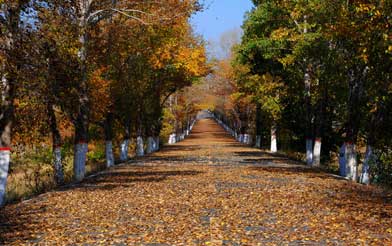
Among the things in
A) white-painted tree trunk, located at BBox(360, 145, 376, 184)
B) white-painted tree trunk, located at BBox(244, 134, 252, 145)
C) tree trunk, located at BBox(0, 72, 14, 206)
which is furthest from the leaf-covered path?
white-painted tree trunk, located at BBox(244, 134, 252, 145)

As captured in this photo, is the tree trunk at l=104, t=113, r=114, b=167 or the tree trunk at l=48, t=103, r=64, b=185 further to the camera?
the tree trunk at l=104, t=113, r=114, b=167

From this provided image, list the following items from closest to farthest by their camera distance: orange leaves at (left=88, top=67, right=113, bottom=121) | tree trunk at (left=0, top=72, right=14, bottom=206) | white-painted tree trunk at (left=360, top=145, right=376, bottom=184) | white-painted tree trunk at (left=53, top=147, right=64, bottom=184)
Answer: tree trunk at (left=0, top=72, right=14, bottom=206), white-painted tree trunk at (left=360, top=145, right=376, bottom=184), white-painted tree trunk at (left=53, top=147, right=64, bottom=184), orange leaves at (left=88, top=67, right=113, bottom=121)

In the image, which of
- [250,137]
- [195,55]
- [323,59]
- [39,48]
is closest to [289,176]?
[323,59]

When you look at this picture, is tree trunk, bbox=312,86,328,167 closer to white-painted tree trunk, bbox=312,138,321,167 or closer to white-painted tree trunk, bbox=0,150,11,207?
white-painted tree trunk, bbox=312,138,321,167

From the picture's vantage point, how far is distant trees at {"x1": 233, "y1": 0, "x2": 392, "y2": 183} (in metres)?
18.0

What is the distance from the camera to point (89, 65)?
21484mm

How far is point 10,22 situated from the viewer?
14719 millimetres

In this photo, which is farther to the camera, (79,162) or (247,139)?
(247,139)

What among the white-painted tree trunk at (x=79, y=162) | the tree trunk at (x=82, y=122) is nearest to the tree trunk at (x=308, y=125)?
the tree trunk at (x=82, y=122)

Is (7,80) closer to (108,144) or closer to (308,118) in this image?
(108,144)

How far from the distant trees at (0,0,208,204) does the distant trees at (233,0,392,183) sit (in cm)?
523

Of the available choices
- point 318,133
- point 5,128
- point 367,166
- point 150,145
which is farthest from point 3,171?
point 150,145

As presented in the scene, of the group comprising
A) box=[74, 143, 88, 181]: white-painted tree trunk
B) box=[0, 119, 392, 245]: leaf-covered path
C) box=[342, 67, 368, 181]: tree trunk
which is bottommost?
box=[0, 119, 392, 245]: leaf-covered path

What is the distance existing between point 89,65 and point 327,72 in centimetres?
1208
